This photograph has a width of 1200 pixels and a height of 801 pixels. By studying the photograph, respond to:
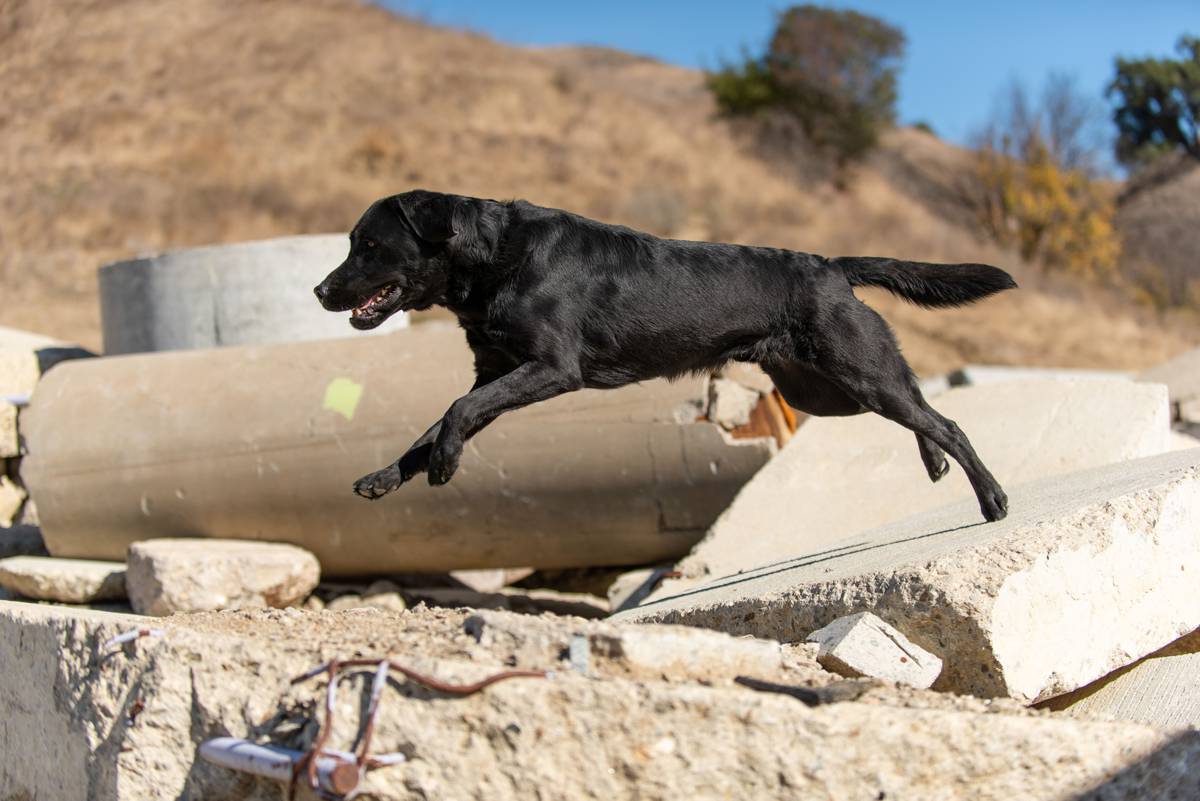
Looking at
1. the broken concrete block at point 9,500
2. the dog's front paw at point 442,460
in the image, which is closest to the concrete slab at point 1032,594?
the dog's front paw at point 442,460

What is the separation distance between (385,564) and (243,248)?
240cm

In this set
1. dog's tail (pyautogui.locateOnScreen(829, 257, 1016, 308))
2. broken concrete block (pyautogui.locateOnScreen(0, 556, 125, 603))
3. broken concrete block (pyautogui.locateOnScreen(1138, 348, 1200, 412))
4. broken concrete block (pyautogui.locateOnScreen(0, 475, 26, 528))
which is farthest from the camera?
broken concrete block (pyautogui.locateOnScreen(1138, 348, 1200, 412))

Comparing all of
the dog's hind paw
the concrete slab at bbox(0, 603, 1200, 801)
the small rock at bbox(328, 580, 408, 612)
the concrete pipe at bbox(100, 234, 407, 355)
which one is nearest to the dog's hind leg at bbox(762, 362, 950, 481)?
the dog's hind paw

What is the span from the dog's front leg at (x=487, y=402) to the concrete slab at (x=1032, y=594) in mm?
923

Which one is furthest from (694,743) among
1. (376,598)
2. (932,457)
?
(376,598)

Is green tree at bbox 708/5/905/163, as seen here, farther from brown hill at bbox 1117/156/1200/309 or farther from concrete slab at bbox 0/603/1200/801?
concrete slab at bbox 0/603/1200/801

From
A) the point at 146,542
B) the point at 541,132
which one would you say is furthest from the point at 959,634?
the point at 541,132

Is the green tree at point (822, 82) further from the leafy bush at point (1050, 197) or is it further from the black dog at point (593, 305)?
the black dog at point (593, 305)

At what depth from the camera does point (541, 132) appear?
29.4 m

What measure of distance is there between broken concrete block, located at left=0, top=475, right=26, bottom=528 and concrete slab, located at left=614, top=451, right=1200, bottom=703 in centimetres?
498

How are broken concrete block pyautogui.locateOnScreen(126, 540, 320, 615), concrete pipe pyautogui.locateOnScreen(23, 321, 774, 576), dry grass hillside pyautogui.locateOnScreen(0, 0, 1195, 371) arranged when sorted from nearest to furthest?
broken concrete block pyautogui.locateOnScreen(126, 540, 320, 615) < concrete pipe pyautogui.locateOnScreen(23, 321, 774, 576) < dry grass hillside pyautogui.locateOnScreen(0, 0, 1195, 371)

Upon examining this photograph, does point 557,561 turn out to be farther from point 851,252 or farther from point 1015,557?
point 851,252

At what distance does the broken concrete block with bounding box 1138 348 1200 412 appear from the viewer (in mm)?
9477

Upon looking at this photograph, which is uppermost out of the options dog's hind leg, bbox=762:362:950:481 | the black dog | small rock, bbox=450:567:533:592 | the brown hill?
the brown hill
